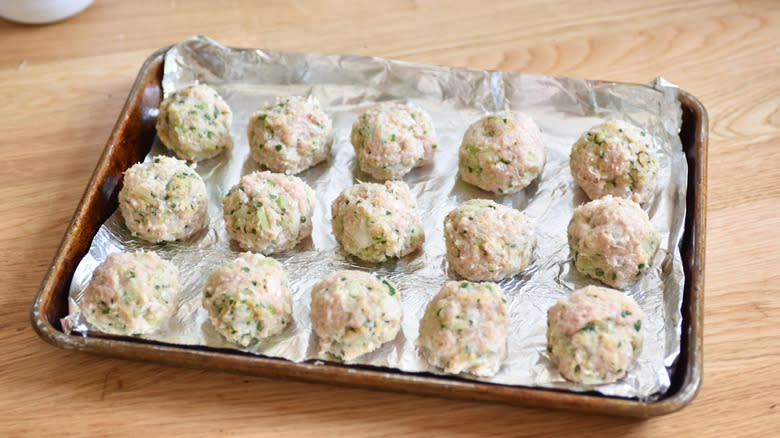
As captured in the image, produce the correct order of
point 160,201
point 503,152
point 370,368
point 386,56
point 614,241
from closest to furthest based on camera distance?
point 370,368
point 614,241
point 160,201
point 503,152
point 386,56

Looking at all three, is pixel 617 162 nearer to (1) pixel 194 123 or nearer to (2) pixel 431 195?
(2) pixel 431 195

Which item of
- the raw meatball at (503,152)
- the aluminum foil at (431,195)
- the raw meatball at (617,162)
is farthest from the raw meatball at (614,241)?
the raw meatball at (503,152)

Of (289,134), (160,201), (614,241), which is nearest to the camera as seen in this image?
(614,241)

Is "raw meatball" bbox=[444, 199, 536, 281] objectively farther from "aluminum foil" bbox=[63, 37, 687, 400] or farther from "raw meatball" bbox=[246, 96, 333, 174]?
"raw meatball" bbox=[246, 96, 333, 174]

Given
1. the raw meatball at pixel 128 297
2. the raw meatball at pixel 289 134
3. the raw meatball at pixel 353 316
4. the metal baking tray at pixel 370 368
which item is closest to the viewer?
the metal baking tray at pixel 370 368

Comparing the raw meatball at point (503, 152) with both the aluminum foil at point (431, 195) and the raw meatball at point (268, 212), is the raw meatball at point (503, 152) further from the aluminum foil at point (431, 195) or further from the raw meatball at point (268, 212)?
the raw meatball at point (268, 212)

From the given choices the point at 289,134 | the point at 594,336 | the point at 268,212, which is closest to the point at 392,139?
the point at 289,134
